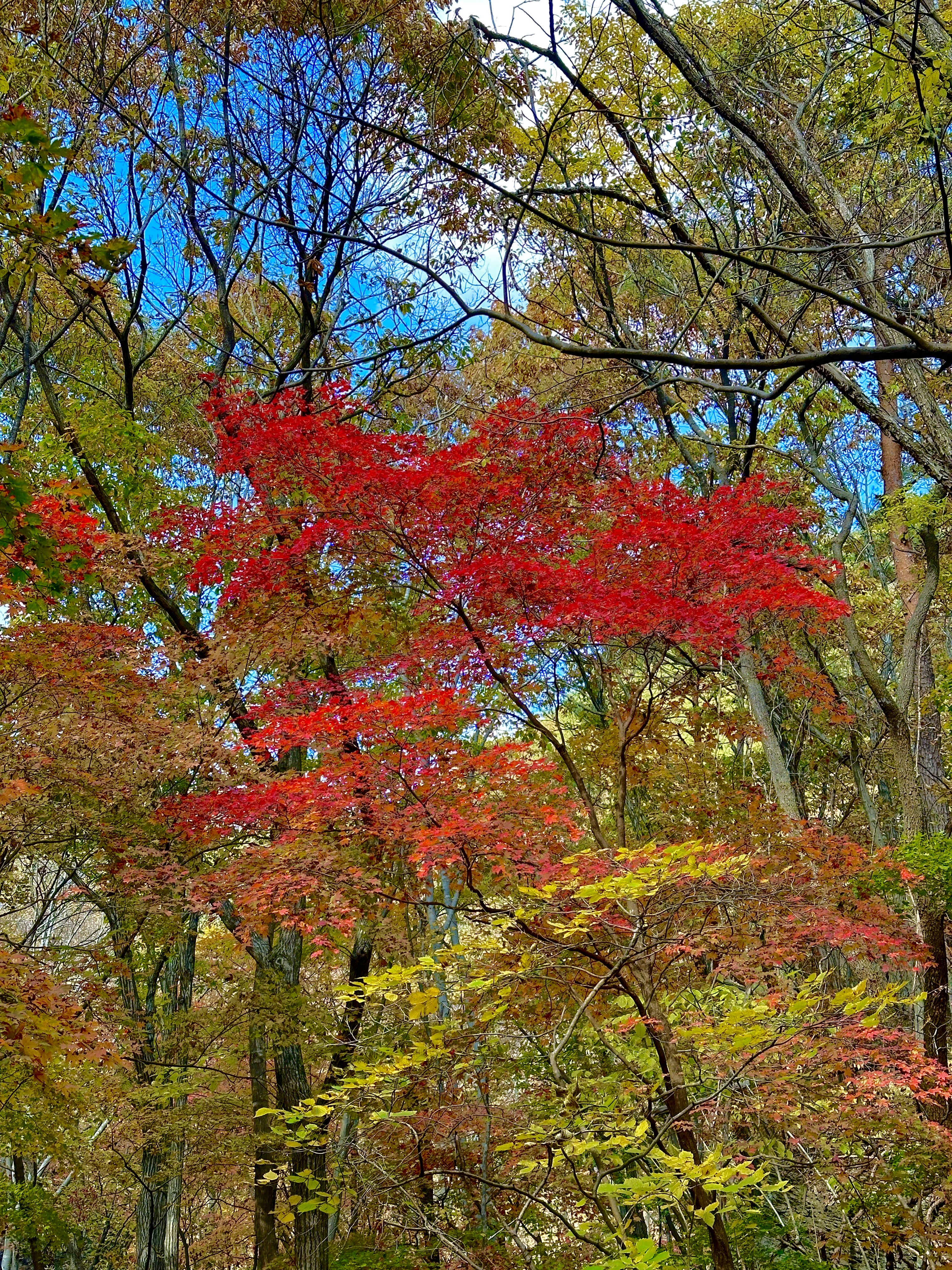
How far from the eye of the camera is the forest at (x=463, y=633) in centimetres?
391

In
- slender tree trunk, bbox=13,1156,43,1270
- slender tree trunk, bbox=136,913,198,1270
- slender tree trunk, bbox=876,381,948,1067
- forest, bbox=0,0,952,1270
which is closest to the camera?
forest, bbox=0,0,952,1270

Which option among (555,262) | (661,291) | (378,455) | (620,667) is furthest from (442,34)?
(620,667)

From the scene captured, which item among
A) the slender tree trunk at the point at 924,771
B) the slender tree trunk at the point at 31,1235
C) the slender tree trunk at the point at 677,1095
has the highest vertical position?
the slender tree trunk at the point at 924,771

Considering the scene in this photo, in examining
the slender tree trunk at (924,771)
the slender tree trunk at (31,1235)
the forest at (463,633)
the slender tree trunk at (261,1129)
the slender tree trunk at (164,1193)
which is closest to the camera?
the forest at (463,633)

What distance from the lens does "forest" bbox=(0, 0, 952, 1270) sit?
391cm

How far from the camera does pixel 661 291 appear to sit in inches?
345

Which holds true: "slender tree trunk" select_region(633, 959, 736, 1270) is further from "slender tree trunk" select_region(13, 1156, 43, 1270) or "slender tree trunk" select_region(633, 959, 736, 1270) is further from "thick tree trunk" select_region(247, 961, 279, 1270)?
"slender tree trunk" select_region(13, 1156, 43, 1270)

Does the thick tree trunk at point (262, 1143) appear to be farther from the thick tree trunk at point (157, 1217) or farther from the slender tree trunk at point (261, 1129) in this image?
the thick tree trunk at point (157, 1217)

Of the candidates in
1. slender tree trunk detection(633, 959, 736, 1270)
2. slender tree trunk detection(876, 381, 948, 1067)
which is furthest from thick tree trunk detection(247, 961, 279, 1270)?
slender tree trunk detection(876, 381, 948, 1067)

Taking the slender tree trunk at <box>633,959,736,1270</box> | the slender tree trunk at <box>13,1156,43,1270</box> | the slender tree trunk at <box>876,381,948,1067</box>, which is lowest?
the slender tree trunk at <box>13,1156,43,1270</box>

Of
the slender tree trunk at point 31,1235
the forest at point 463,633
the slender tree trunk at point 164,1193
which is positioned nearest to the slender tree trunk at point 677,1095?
the forest at point 463,633

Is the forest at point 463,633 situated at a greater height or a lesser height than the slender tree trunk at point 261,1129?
greater

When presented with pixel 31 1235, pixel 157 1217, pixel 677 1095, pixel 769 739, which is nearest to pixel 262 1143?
pixel 157 1217

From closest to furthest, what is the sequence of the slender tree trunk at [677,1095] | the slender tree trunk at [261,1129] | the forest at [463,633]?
the slender tree trunk at [677,1095] → the forest at [463,633] → the slender tree trunk at [261,1129]
